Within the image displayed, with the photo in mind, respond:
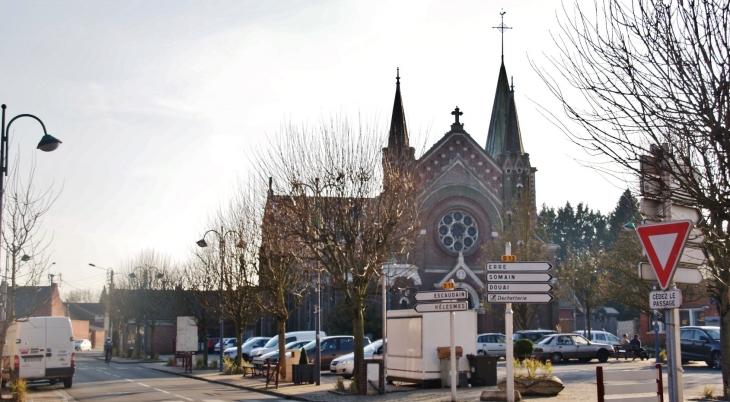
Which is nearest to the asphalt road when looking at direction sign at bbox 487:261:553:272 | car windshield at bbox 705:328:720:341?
direction sign at bbox 487:261:553:272

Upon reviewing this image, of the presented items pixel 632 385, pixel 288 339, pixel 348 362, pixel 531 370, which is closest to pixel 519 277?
pixel 632 385

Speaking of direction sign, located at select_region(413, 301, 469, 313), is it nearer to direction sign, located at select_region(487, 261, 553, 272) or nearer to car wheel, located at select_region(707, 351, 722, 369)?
direction sign, located at select_region(487, 261, 553, 272)

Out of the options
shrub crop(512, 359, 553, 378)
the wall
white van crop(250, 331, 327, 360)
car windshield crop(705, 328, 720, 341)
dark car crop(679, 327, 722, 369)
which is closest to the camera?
shrub crop(512, 359, 553, 378)

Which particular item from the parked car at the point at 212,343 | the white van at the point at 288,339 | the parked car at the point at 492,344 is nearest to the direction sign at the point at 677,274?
the parked car at the point at 492,344

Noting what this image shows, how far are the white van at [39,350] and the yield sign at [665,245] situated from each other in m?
22.8

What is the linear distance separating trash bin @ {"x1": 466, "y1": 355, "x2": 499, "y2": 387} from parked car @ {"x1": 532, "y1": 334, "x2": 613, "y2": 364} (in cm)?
1364

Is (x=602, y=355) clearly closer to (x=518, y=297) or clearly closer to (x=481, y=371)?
(x=481, y=371)

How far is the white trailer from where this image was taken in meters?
22.8

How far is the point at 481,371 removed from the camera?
76.6 feet

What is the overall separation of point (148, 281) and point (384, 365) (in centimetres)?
4251

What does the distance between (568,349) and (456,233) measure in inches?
846

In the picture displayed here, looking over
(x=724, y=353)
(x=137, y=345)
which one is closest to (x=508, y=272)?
(x=724, y=353)

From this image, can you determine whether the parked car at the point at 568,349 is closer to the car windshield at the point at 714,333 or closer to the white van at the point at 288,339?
the car windshield at the point at 714,333

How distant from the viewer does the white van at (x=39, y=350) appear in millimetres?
25609
